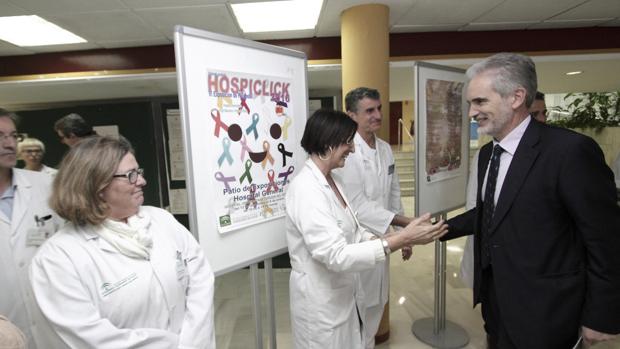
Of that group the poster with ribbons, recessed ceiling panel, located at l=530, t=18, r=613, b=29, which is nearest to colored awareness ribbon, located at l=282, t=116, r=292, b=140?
the poster with ribbons

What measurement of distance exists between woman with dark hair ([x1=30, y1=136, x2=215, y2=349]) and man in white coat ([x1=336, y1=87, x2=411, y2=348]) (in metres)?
1.17

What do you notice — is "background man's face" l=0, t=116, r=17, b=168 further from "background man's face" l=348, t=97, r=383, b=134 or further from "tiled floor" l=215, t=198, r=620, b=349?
"tiled floor" l=215, t=198, r=620, b=349

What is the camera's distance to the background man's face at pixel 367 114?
2266 mm

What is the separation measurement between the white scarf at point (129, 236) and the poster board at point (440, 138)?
1607mm

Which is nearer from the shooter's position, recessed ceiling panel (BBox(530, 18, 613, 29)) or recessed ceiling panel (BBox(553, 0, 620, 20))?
recessed ceiling panel (BBox(553, 0, 620, 20))

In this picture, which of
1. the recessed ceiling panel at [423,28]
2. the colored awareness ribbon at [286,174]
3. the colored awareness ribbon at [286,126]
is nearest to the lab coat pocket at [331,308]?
the colored awareness ribbon at [286,174]

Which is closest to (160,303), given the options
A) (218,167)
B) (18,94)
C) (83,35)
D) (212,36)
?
(218,167)

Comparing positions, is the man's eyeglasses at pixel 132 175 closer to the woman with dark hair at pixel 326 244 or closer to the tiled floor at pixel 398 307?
the woman with dark hair at pixel 326 244

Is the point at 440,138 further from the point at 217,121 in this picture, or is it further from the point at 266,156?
the point at 217,121

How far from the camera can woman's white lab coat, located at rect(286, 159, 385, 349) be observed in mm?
1455

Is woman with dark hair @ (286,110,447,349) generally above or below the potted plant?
below

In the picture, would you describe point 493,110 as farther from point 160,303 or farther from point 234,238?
point 160,303

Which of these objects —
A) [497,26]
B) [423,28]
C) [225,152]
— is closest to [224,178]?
[225,152]

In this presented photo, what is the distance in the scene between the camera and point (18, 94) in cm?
399
